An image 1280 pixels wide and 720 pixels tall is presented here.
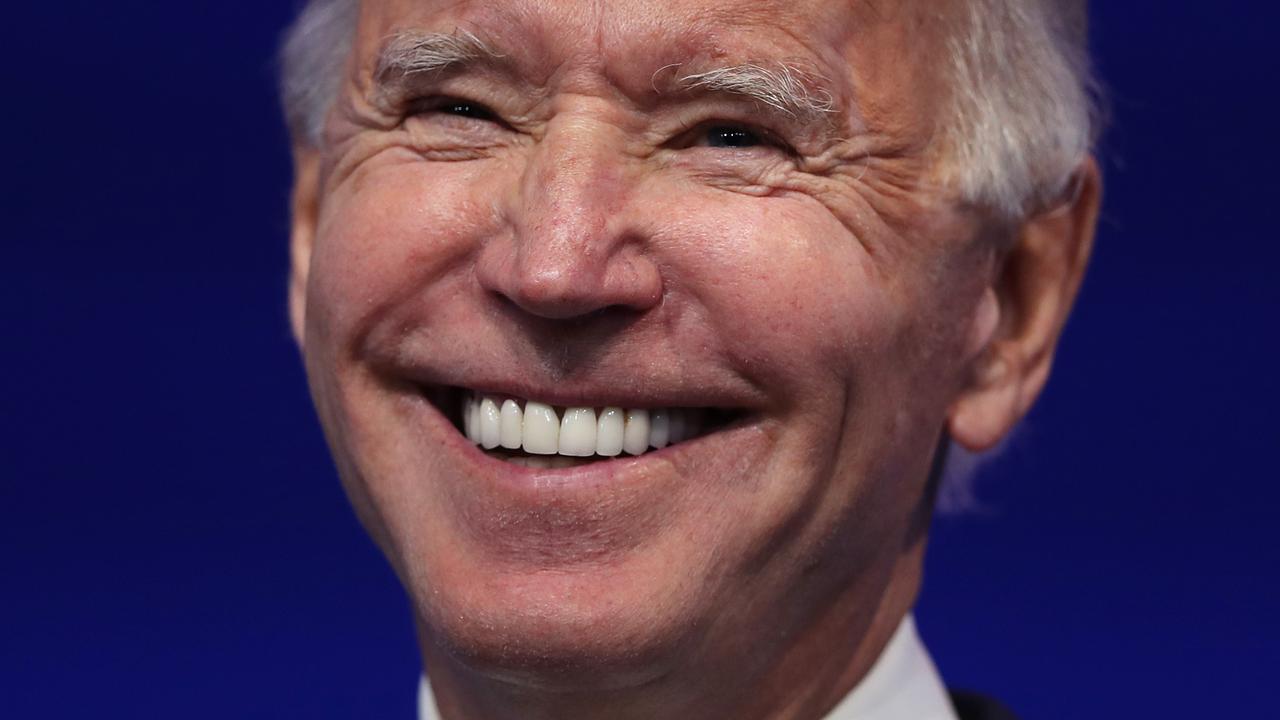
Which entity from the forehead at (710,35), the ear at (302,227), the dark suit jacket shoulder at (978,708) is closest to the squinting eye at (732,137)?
the forehead at (710,35)

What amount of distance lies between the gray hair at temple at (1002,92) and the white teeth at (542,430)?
1.98ft

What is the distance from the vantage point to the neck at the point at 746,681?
2396mm

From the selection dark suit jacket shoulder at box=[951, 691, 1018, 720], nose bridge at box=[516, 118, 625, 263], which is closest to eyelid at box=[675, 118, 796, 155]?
nose bridge at box=[516, 118, 625, 263]

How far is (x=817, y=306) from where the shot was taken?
2281mm

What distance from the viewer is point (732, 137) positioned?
2350 millimetres

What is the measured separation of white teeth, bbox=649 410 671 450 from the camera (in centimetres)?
235

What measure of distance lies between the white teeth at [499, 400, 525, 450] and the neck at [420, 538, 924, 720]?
30 cm

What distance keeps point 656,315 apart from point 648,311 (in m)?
0.01

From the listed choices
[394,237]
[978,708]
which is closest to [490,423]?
[394,237]

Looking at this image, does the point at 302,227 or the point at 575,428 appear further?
the point at 302,227

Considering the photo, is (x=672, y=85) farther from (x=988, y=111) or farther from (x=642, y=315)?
(x=988, y=111)

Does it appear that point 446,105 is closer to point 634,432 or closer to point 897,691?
point 634,432

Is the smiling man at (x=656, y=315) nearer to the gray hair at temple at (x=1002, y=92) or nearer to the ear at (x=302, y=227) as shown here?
the gray hair at temple at (x=1002, y=92)

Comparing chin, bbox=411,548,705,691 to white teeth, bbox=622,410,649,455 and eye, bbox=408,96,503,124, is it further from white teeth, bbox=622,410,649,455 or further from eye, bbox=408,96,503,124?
eye, bbox=408,96,503,124
